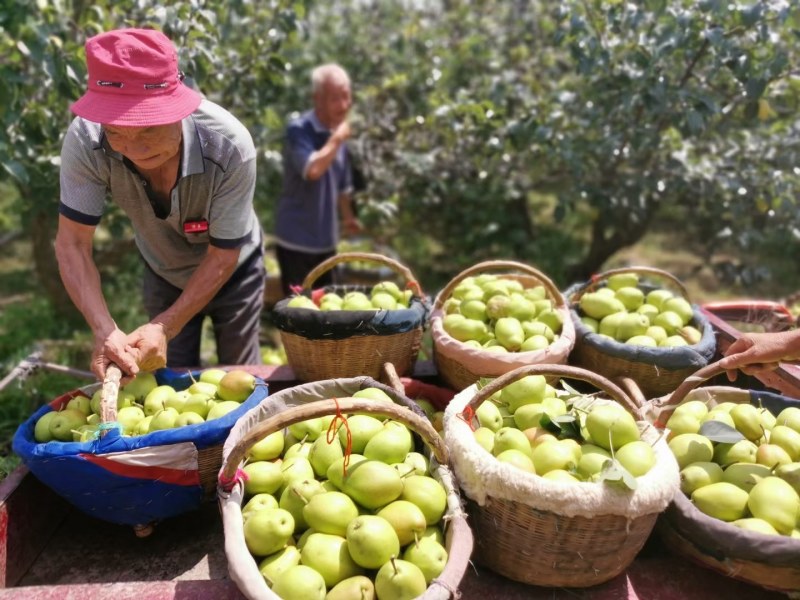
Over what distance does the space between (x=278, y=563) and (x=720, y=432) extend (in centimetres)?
142

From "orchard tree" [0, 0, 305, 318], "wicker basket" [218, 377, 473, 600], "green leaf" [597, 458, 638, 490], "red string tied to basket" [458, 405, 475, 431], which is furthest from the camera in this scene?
"orchard tree" [0, 0, 305, 318]

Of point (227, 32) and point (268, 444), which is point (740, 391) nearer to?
point (268, 444)

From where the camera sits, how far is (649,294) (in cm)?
297

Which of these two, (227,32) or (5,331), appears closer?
(227,32)

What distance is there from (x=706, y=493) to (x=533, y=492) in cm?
57

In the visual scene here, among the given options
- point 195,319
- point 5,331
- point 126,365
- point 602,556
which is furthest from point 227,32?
point 602,556

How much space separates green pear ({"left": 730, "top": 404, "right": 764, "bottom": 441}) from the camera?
80.0 inches

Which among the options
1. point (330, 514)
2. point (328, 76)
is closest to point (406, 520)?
point (330, 514)

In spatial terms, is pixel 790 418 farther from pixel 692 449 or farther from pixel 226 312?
pixel 226 312

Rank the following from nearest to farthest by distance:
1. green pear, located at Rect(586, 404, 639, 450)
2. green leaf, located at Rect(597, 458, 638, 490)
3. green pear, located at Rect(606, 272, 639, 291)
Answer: green leaf, located at Rect(597, 458, 638, 490) < green pear, located at Rect(586, 404, 639, 450) < green pear, located at Rect(606, 272, 639, 291)

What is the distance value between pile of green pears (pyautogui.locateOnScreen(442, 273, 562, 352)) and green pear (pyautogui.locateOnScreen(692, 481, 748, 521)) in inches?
33.1

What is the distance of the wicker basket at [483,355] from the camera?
2.37 m

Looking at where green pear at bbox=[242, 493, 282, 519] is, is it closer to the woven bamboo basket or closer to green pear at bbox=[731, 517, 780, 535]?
the woven bamboo basket

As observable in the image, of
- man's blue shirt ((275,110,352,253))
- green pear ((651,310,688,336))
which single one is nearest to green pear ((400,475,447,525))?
green pear ((651,310,688,336))
